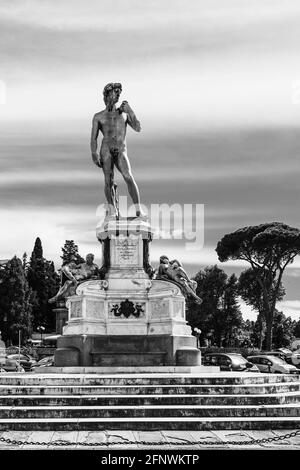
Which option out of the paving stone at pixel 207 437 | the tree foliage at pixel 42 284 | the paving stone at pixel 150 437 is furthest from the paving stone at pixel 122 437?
the tree foliage at pixel 42 284

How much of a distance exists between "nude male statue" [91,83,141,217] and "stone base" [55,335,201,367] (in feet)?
13.1

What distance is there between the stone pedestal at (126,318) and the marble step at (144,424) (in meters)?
5.64

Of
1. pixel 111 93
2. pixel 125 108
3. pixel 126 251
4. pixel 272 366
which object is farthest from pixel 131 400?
pixel 272 366

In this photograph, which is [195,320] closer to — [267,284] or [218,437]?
[267,284]

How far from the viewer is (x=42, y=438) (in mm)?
9391

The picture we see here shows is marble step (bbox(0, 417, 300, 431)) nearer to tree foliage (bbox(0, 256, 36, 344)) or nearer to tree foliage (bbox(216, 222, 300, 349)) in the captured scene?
tree foliage (bbox(216, 222, 300, 349))

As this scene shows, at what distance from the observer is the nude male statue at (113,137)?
18.3 meters

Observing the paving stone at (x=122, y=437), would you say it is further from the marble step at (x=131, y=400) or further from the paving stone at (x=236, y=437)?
the marble step at (x=131, y=400)

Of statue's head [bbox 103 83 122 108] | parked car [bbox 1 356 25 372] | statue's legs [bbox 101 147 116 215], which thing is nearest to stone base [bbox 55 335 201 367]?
statue's legs [bbox 101 147 116 215]

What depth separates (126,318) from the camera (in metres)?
16.7

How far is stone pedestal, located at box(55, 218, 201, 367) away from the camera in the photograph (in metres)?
16.1

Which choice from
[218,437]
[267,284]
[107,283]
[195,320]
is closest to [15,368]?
[107,283]

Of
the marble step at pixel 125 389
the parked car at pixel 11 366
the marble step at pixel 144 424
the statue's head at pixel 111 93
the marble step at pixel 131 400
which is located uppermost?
the statue's head at pixel 111 93

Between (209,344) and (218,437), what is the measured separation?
56459mm
